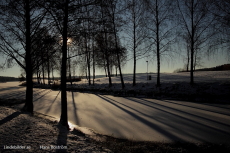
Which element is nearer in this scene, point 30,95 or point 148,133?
point 148,133

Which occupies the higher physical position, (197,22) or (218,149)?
(197,22)

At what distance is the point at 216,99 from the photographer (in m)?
9.41

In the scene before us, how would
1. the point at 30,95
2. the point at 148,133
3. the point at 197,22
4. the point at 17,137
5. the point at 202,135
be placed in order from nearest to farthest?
the point at 17,137
the point at 202,135
the point at 148,133
the point at 30,95
the point at 197,22

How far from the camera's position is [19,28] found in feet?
25.0

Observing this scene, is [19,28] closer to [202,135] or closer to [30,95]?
[30,95]

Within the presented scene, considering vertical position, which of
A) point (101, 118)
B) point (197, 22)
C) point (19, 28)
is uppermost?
point (197, 22)

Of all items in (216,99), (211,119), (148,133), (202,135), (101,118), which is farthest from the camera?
(216,99)

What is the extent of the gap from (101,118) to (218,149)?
14.6ft

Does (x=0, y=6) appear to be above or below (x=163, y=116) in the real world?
above

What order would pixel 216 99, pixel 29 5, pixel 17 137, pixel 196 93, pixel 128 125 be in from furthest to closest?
pixel 196 93 → pixel 216 99 → pixel 29 5 → pixel 128 125 → pixel 17 137

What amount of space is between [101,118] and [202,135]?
3999mm

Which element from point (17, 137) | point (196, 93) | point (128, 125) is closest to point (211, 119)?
point (128, 125)

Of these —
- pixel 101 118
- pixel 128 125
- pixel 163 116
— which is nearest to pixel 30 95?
pixel 101 118

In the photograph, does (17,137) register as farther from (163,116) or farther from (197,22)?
(197,22)
